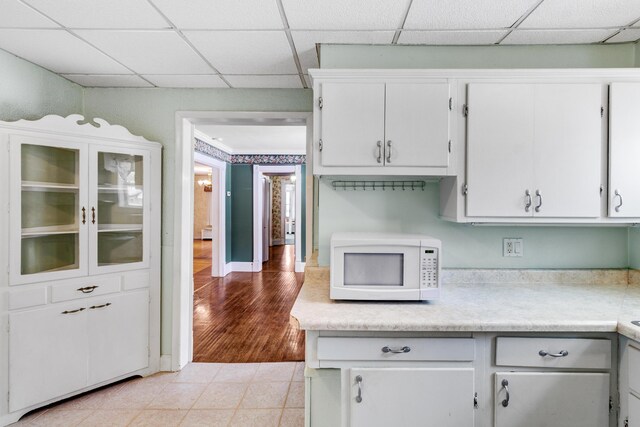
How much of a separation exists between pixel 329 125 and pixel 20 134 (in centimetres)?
188

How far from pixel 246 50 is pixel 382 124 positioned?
3.33 feet

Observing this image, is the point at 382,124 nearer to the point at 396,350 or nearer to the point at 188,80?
the point at 396,350

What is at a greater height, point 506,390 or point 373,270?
point 373,270

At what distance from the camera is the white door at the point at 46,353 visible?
215 cm

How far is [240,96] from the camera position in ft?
9.66

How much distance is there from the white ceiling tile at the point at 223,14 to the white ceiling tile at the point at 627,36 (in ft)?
6.32

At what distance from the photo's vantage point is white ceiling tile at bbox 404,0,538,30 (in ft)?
5.54

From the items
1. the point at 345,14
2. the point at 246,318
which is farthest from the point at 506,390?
the point at 246,318

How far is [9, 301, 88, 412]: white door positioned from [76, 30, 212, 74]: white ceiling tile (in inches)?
66.4

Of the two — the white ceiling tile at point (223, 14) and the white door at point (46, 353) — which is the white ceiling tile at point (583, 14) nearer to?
the white ceiling tile at point (223, 14)

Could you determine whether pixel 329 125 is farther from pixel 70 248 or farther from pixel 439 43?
pixel 70 248

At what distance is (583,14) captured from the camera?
5.85ft

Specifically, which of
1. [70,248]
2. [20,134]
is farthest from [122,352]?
[20,134]

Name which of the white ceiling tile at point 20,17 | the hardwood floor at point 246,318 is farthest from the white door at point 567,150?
the white ceiling tile at point 20,17
